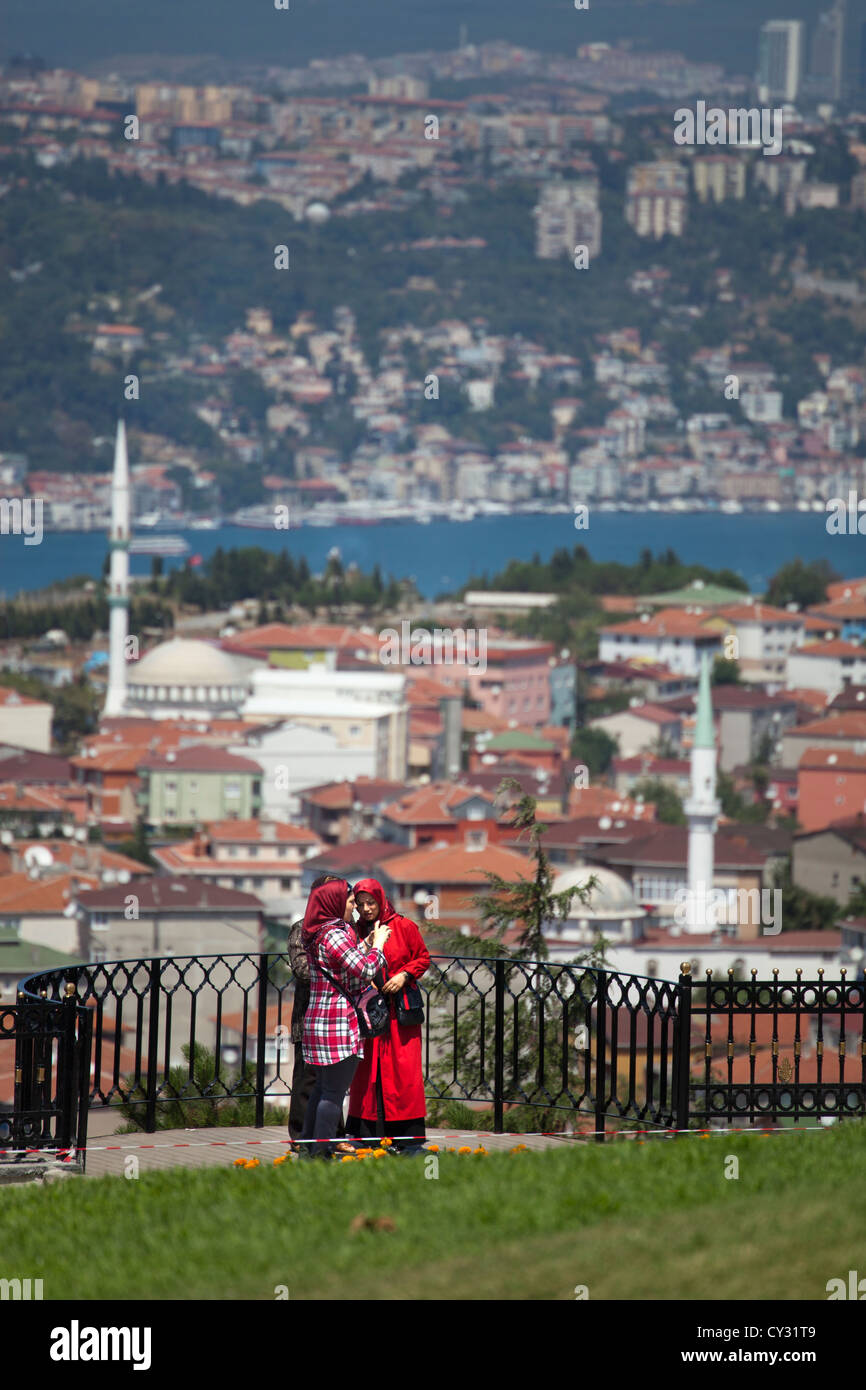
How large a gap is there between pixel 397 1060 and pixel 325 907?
53cm

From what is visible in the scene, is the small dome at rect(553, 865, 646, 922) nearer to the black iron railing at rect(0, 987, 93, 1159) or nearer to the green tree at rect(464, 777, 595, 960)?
the green tree at rect(464, 777, 595, 960)

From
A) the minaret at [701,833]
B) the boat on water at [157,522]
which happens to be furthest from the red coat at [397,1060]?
the boat on water at [157,522]

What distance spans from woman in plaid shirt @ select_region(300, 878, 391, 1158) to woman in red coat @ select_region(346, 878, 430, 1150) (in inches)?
2.7

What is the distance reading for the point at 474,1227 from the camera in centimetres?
492

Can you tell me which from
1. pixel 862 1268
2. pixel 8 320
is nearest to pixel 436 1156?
pixel 862 1268

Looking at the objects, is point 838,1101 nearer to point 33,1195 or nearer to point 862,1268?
point 862,1268

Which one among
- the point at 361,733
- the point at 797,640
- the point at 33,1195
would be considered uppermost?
the point at 797,640

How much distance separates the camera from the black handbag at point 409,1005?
19.5 feet

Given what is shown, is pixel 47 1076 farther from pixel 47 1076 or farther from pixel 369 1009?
pixel 369 1009

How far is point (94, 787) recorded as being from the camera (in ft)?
181

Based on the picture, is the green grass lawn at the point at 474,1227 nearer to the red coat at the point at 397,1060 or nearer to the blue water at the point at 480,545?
the red coat at the point at 397,1060

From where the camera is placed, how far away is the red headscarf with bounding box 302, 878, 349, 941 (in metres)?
5.77

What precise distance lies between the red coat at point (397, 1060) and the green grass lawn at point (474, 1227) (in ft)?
1.03

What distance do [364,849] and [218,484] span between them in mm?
146601
